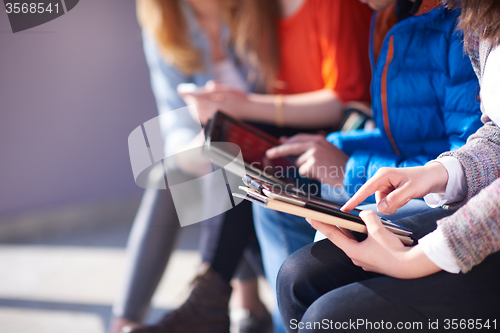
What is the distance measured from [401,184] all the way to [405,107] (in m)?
0.23

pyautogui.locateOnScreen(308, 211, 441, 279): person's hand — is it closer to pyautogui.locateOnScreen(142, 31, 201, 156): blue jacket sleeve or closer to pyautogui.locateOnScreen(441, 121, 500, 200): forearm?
pyautogui.locateOnScreen(441, 121, 500, 200): forearm

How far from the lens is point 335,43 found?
3.27 feet

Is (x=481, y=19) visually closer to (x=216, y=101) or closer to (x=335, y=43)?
(x=335, y=43)

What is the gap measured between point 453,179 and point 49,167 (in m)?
1.52

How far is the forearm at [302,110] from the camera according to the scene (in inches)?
39.5

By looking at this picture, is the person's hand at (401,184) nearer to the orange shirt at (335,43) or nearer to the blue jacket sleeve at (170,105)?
the orange shirt at (335,43)

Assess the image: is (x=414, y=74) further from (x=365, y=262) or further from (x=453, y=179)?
(x=365, y=262)

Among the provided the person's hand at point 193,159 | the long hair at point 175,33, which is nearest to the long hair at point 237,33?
the long hair at point 175,33

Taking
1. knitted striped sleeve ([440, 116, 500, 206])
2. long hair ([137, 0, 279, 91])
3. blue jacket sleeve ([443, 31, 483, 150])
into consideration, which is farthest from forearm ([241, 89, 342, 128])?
knitted striped sleeve ([440, 116, 500, 206])

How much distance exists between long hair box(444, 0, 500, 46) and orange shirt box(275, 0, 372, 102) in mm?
423

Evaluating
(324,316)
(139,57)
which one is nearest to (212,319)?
(324,316)

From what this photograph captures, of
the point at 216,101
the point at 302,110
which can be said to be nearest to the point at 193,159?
the point at 216,101

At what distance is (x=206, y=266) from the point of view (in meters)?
0.93

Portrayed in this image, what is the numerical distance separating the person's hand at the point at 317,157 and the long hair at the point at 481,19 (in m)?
0.29
